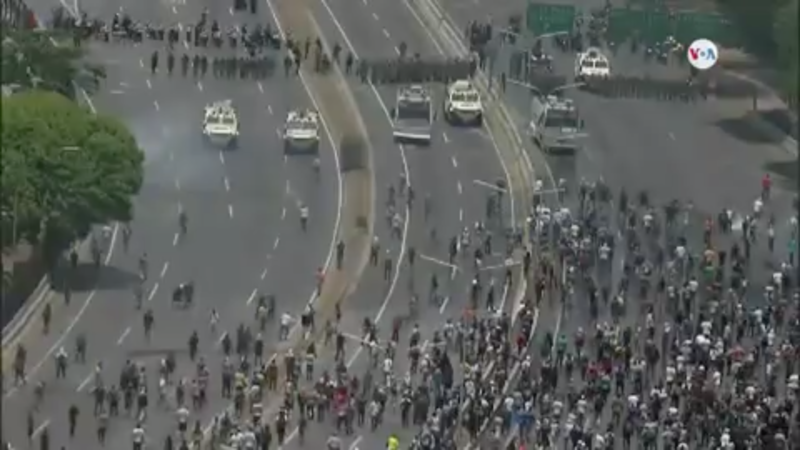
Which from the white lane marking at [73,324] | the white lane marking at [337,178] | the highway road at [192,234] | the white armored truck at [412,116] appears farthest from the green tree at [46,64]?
the white armored truck at [412,116]

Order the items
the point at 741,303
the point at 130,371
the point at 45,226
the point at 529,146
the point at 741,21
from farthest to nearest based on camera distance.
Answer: the point at 529,146 → the point at 741,21 → the point at 741,303 → the point at 130,371 → the point at 45,226

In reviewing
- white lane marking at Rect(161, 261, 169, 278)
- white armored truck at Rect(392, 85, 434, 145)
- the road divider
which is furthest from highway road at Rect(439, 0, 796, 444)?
white lane marking at Rect(161, 261, 169, 278)

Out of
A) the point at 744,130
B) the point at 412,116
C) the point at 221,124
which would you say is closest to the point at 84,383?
the point at 221,124

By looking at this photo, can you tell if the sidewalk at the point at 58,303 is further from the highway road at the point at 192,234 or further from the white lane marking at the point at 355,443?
the white lane marking at the point at 355,443

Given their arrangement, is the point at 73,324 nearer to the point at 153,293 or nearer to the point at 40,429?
the point at 40,429

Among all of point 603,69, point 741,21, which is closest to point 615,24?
point 603,69

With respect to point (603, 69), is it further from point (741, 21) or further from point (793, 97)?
point (793, 97)
